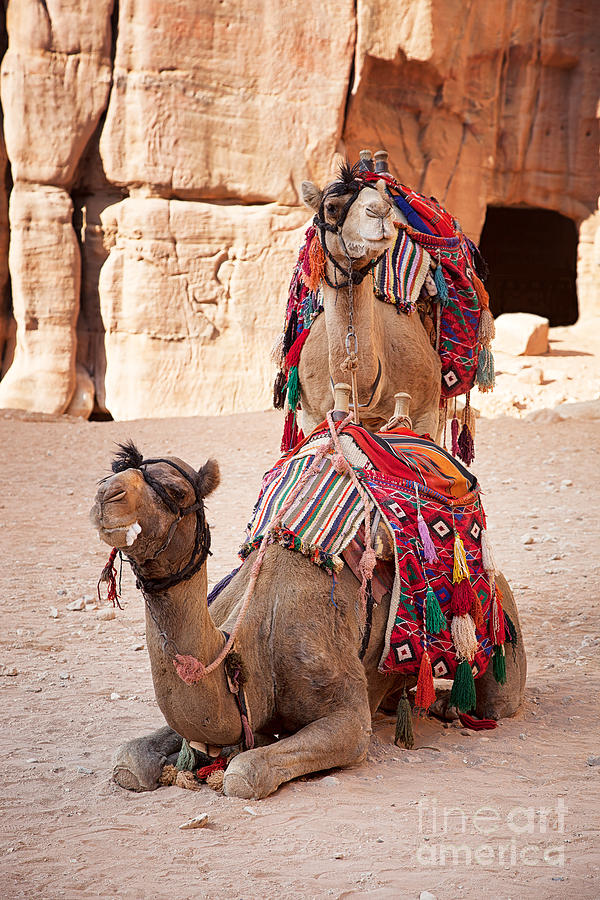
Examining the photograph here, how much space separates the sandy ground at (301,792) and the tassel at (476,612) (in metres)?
0.51

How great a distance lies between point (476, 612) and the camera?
174 inches

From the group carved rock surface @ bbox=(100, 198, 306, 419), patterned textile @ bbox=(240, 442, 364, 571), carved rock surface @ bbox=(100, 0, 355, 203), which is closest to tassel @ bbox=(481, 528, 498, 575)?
patterned textile @ bbox=(240, 442, 364, 571)

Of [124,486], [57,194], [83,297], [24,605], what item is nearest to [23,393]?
[83,297]

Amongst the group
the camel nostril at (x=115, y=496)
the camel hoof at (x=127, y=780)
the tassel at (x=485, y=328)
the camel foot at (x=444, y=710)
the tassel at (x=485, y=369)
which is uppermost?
the tassel at (x=485, y=328)

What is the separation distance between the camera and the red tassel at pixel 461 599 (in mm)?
4355

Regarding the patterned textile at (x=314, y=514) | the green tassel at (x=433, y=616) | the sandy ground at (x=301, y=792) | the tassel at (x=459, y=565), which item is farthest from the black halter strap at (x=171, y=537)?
the tassel at (x=459, y=565)

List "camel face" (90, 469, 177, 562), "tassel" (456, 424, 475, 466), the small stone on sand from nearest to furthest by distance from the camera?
"camel face" (90, 469, 177, 562) → the small stone on sand → "tassel" (456, 424, 475, 466)

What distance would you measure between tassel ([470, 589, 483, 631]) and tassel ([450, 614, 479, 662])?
0.09 meters

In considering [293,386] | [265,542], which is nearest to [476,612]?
[265,542]

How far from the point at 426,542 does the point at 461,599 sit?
29 centimetres

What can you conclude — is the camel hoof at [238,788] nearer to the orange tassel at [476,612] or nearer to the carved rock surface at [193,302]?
the orange tassel at [476,612]

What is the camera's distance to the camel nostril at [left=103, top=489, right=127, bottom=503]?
3109 millimetres

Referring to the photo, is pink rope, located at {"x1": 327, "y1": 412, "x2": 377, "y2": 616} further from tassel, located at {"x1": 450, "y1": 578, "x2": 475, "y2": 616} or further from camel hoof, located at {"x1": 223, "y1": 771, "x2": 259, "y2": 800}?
camel hoof, located at {"x1": 223, "y1": 771, "x2": 259, "y2": 800}

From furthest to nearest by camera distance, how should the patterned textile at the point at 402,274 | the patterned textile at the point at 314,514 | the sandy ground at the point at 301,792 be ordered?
the patterned textile at the point at 402,274
the patterned textile at the point at 314,514
the sandy ground at the point at 301,792
